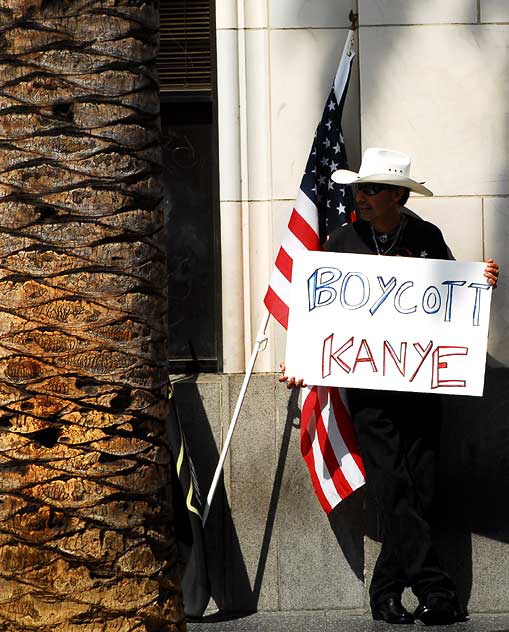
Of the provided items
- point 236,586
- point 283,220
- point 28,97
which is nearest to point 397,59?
point 283,220

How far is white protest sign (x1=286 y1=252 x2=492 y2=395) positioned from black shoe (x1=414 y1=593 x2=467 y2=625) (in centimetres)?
99

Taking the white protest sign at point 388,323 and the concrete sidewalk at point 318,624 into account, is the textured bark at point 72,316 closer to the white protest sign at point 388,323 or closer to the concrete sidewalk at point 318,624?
the white protest sign at point 388,323

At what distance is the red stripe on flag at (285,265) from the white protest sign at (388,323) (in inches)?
9.2

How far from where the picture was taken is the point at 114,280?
307 cm

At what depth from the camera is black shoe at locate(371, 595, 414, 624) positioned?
5922 mm

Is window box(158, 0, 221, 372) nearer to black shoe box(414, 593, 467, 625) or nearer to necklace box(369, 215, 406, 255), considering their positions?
necklace box(369, 215, 406, 255)

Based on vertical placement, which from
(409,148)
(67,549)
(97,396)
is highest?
(409,148)

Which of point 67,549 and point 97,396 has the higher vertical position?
point 97,396

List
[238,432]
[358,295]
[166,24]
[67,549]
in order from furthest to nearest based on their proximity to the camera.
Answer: [166,24] → [238,432] → [358,295] → [67,549]

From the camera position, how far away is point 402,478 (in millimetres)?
5902

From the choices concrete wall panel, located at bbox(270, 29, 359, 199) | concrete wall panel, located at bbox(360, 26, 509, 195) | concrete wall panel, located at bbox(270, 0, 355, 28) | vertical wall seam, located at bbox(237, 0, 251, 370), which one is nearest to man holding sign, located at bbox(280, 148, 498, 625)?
concrete wall panel, located at bbox(360, 26, 509, 195)

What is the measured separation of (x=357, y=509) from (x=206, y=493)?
78 centimetres

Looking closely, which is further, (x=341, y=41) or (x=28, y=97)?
(x=341, y=41)

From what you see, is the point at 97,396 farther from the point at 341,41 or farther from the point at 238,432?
the point at 341,41
